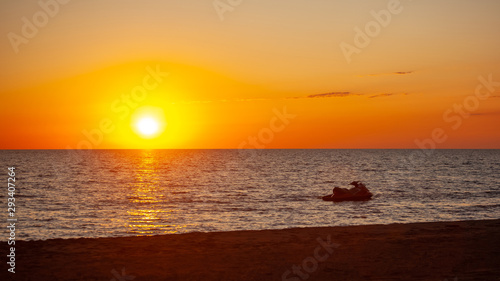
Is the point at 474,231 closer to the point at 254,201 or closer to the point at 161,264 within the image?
the point at 161,264

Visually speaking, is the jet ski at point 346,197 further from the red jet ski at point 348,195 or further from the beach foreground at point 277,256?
the beach foreground at point 277,256

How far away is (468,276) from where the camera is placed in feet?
36.6

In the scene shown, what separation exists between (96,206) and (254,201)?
589 inches

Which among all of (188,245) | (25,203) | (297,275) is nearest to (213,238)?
(188,245)
